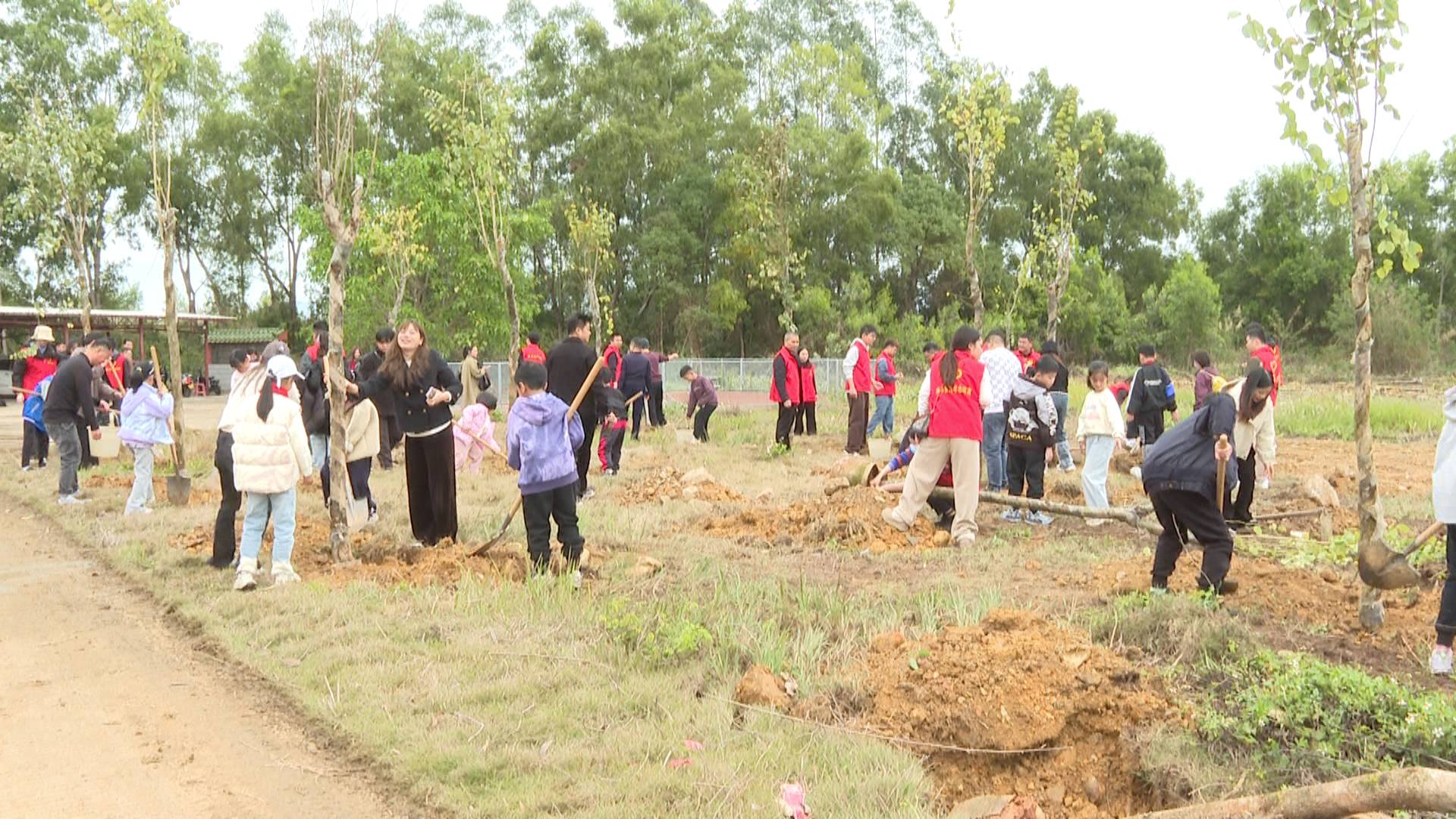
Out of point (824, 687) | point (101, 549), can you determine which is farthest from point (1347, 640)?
point (101, 549)

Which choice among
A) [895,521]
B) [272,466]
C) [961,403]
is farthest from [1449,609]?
[272,466]

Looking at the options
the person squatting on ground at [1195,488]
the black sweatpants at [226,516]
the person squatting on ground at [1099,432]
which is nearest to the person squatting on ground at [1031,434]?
the person squatting on ground at [1099,432]

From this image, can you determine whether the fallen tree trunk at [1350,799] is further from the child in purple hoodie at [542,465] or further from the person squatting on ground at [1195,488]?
the child in purple hoodie at [542,465]

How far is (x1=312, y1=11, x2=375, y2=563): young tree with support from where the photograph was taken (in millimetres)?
7863

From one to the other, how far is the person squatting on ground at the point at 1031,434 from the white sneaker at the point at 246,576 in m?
6.23

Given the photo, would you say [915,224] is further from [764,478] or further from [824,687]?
[824,687]

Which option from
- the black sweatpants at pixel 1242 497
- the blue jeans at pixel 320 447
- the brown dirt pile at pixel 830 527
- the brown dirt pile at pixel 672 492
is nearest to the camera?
the brown dirt pile at pixel 830 527

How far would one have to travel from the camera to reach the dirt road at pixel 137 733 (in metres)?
4.29

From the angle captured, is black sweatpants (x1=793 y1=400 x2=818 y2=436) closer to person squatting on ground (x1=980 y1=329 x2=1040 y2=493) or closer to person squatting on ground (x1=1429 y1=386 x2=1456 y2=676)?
person squatting on ground (x1=980 y1=329 x2=1040 y2=493)

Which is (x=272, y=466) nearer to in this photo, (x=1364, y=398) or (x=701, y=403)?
(x=1364, y=398)

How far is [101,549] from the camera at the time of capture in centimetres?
898

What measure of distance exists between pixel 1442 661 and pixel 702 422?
13.4 meters

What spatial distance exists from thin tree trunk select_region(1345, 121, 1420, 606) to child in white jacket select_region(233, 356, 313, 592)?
6385 mm

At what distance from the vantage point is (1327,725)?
4.39 m
